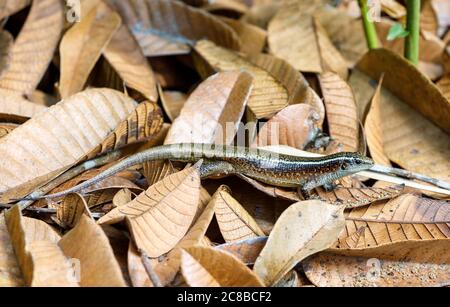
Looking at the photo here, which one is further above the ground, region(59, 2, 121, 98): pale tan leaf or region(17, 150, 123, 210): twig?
region(59, 2, 121, 98): pale tan leaf

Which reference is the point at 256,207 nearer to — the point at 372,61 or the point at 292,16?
the point at 372,61

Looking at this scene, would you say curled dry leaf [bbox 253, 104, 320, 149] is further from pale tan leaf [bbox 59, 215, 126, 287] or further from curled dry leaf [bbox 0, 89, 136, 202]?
pale tan leaf [bbox 59, 215, 126, 287]

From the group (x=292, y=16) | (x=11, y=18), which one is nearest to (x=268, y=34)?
(x=292, y=16)

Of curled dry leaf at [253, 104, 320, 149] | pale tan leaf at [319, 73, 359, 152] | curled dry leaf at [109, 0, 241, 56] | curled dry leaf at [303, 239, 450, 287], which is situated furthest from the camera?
curled dry leaf at [109, 0, 241, 56]

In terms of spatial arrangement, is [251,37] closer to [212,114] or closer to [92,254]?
[212,114]

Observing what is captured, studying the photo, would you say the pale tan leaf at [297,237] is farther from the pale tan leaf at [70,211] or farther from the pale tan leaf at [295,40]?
the pale tan leaf at [295,40]

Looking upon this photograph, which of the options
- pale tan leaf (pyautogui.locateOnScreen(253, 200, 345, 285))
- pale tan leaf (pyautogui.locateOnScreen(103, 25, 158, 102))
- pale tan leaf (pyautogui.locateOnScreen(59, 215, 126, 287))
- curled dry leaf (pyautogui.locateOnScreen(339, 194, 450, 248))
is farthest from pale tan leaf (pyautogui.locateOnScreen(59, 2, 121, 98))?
curled dry leaf (pyautogui.locateOnScreen(339, 194, 450, 248))
